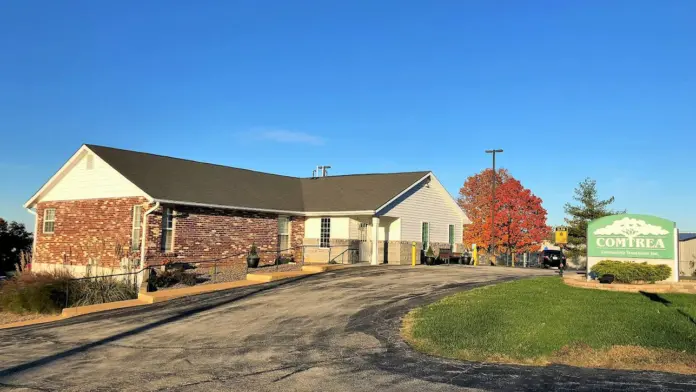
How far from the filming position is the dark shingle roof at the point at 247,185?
2514 cm

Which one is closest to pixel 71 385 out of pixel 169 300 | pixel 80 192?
pixel 169 300

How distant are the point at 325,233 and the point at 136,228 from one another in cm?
1001

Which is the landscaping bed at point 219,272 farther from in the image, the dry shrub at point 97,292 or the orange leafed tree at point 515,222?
the orange leafed tree at point 515,222

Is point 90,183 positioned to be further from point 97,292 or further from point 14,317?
point 14,317

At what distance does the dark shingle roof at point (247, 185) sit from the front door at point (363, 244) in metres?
1.52

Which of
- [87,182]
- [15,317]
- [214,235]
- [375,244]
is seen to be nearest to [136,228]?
[214,235]

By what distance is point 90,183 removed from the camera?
26.3 m

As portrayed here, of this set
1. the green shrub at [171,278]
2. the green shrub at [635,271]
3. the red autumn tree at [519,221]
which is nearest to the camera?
the green shrub at [635,271]

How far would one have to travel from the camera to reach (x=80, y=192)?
26797 mm

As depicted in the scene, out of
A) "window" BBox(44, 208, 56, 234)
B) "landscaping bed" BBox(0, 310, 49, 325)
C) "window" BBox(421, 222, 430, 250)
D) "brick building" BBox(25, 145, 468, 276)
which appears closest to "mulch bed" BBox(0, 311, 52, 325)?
"landscaping bed" BBox(0, 310, 49, 325)

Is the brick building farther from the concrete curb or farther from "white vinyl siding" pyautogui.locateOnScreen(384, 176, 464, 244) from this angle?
the concrete curb

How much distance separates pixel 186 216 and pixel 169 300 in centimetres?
708

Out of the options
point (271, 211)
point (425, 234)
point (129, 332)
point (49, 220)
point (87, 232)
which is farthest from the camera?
point (425, 234)

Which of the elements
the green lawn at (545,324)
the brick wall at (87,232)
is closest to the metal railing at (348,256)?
the brick wall at (87,232)
